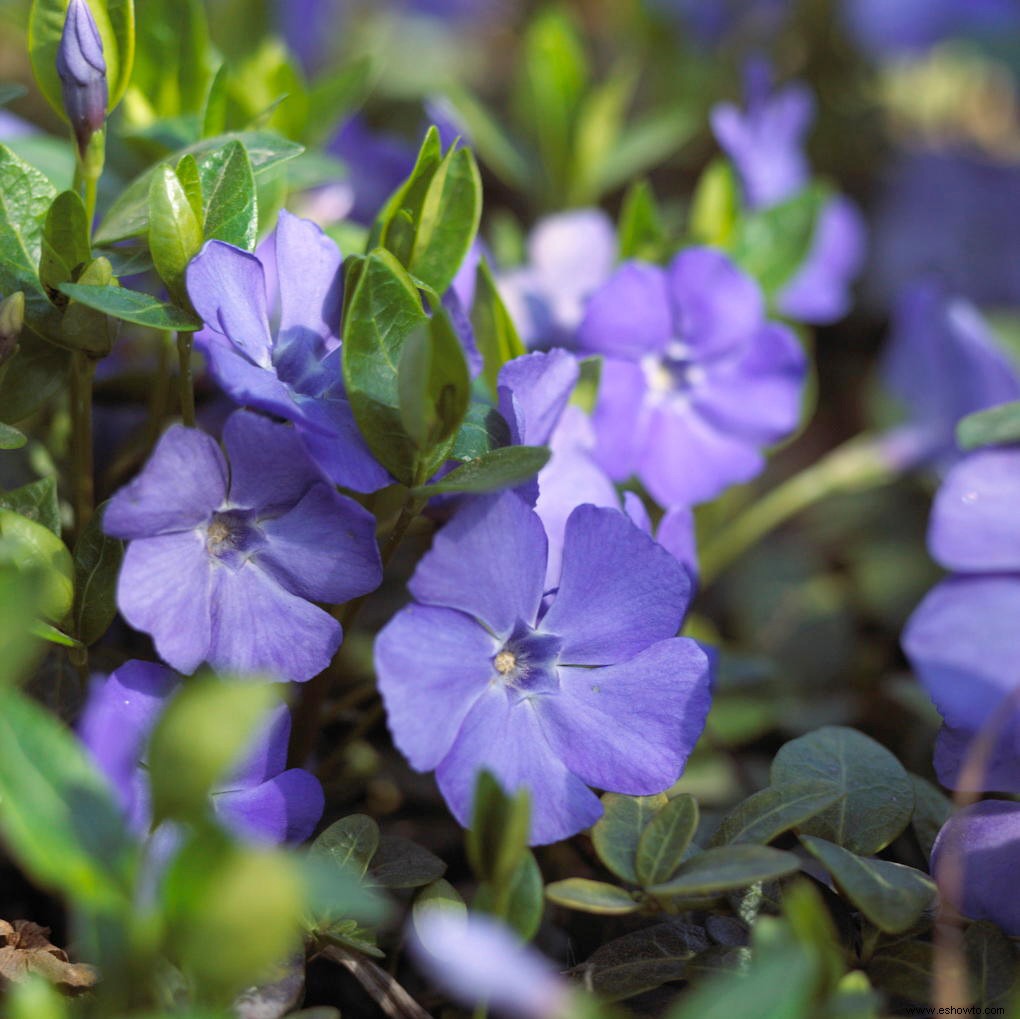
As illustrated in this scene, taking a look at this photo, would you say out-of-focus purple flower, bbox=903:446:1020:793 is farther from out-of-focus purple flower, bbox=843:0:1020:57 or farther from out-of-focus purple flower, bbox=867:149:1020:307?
out-of-focus purple flower, bbox=843:0:1020:57

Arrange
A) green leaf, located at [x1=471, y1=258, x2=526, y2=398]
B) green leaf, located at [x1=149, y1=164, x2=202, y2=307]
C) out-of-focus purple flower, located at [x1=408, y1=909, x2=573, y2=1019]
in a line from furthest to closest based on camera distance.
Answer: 1. green leaf, located at [x1=471, y1=258, x2=526, y2=398]
2. green leaf, located at [x1=149, y1=164, x2=202, y2=307]
3. out-of-focus purple flower, located at [x1=408, y1=909, x2=573, y2=1019]

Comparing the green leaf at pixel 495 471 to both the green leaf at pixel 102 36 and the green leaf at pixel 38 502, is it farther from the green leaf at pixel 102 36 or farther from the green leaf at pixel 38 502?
the green leaf at pixel 102 36

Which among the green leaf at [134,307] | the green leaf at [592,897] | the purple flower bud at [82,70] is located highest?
the purple flower bud at [82,70]

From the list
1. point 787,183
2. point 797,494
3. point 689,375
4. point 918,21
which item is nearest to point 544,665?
point 689,375

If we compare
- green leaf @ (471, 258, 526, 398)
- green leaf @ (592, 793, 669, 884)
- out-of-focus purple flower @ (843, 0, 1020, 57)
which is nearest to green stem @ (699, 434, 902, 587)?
green leaf @ (471, 258, 526, 398)

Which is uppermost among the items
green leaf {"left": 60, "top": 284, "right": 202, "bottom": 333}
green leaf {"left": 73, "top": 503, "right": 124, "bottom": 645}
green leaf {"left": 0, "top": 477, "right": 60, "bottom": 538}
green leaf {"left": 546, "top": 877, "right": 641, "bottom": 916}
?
green leaf {"left": 60, "top": 284, "right": 202, "bottom": 333}

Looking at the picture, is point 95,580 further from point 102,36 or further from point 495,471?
point 102,36

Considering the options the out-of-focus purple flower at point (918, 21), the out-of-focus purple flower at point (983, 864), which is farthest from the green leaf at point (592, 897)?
the out-of-focus purple flower at point (918, 21)
